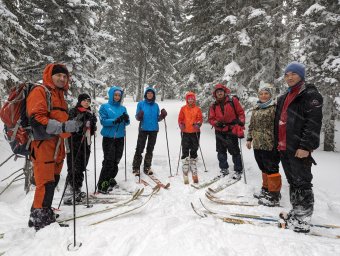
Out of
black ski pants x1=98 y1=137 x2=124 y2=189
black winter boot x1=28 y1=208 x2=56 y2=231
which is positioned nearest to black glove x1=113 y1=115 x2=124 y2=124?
black ski pants x1=98 y1=137 x2=124 y2=189

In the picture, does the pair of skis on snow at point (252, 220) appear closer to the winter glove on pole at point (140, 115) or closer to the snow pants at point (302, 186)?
the snow pants at point (302, 186)

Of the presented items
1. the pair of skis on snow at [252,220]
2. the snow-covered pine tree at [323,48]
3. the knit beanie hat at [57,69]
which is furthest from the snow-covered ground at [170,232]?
the snow-covered pine tree at [323,48]

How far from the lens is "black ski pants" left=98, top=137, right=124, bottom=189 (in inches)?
246

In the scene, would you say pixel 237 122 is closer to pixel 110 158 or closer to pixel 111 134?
pixel 111 134

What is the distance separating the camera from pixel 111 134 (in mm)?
6336

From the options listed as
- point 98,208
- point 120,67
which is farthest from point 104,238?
point 120,67

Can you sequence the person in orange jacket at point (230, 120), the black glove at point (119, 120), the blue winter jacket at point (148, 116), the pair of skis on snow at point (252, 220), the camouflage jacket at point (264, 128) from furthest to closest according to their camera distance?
Result: the blue winter jacket at point (148, 116) < the person in orange jacket at point (230, 120) < the black glove at point (119, 120) < the camouflage jacket at point (264, 128) < the pair of skis on snow at point (252, 220)

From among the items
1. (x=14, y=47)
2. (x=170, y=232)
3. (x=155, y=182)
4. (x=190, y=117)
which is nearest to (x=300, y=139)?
(x=170, y=232)

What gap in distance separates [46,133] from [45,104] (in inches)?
17.9

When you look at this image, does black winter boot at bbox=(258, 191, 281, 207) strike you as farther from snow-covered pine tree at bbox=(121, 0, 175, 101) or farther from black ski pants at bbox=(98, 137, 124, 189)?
snow-covered pine tree at bbox=(121, 0, 175, 101)

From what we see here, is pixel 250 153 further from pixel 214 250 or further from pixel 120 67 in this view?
pixel 120 67

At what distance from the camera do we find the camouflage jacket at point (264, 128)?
5.61 meters

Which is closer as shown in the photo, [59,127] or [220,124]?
[59,127]

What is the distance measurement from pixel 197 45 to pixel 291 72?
539 inches
